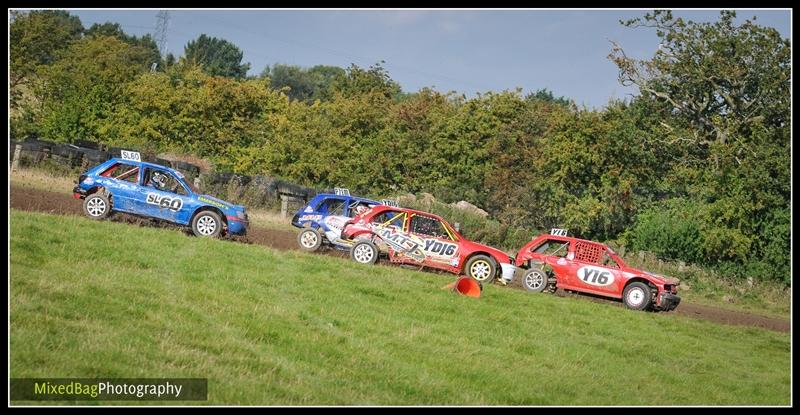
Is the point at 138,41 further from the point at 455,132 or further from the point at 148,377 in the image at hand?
the point at 148,377

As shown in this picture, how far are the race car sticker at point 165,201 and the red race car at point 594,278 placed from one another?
8.26m

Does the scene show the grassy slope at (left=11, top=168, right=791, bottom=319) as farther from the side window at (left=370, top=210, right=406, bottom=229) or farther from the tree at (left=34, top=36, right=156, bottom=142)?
the tree at (left=34, top=36, right=156, bottom=142)

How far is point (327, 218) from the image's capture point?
840 inches

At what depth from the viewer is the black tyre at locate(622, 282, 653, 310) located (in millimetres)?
20141

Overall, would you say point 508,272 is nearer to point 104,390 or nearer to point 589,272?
point 589,272

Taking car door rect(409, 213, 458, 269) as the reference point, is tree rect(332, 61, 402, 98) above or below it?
above

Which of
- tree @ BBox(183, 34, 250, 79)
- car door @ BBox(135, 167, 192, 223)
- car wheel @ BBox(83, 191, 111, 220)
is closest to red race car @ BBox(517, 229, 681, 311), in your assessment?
car door @ BBox(135, 167, 192, 223)

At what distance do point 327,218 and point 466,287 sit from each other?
218 inches

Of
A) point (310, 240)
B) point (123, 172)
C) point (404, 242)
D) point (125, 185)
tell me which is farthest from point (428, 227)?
point (123, 172)

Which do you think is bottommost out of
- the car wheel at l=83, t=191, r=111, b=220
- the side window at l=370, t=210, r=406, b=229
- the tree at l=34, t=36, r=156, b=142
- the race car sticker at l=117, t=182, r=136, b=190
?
the side window at l=370, t=210, r=406, b=229

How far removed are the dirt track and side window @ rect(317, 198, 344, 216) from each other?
1085mm

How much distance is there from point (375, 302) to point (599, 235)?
23912mm

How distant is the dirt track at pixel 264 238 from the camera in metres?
19.8

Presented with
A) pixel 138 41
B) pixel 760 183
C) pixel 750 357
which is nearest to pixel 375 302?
pixel 750 357
